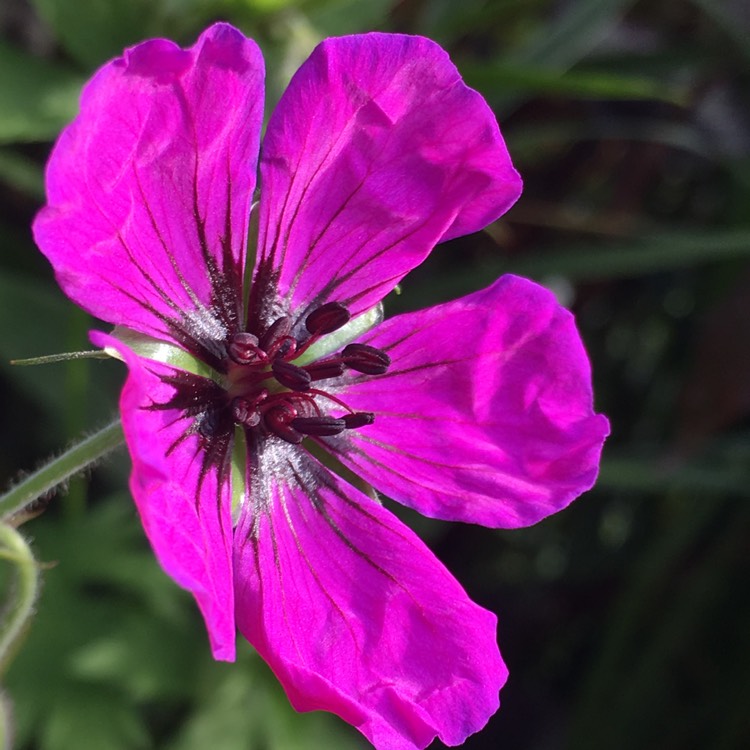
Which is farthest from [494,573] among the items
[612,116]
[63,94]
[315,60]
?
[315,60]

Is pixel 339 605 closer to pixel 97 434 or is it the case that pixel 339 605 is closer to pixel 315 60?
pixel 97 434

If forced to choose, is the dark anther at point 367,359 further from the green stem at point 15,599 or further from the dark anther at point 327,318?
the green stem at point 15,599

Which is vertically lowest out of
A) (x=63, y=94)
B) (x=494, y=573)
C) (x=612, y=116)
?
(x=494, y=573)

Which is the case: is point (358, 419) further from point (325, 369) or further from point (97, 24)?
point (97, 24)

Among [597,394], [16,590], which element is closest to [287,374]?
[16,590]

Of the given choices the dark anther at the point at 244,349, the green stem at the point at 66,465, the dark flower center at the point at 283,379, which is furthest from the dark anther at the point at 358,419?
the green stem at the point at 66,465

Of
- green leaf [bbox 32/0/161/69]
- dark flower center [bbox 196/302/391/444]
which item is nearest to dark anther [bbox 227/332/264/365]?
dark flower center [bbox 196/302/391/444]
